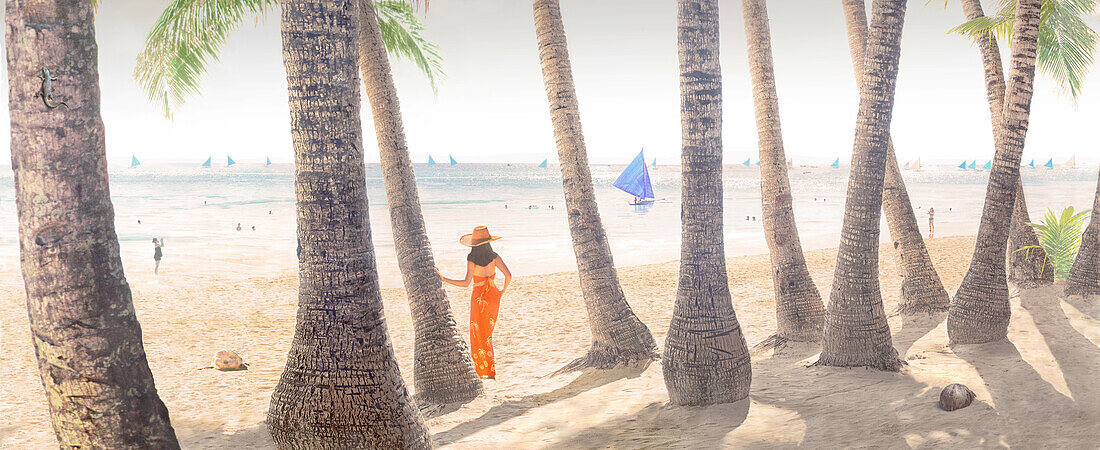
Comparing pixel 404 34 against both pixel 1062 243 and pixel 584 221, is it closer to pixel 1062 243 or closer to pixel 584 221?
pixel 584 221

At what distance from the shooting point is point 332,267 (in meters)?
4.27

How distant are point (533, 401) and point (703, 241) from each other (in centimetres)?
274

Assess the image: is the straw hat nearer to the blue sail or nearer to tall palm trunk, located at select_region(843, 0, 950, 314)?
tall palm trunk, located at select_region(843, 0, 950, 314)

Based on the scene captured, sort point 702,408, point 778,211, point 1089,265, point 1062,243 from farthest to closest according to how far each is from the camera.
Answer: point 1062,243 < point 1089,265 < point 778,211 < point 702,408

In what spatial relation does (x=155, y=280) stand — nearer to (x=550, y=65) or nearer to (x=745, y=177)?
(x=550, y=65)

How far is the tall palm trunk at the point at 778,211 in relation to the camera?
870 cm

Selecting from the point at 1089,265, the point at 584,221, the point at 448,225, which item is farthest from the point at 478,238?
the point at 448,225

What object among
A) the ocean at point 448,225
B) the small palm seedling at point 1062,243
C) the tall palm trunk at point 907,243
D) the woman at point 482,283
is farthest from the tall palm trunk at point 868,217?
the ocean at point 448,225

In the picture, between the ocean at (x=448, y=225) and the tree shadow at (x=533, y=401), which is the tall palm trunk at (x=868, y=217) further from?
the ocean at (x=448, y=225)

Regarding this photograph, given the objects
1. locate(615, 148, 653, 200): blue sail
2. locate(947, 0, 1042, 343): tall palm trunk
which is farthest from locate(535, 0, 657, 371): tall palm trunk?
locate(615, 148, 653, 200): blue sail

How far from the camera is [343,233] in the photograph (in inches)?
168

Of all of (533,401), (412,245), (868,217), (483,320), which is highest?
(868,217)

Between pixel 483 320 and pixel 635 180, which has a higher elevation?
pixel 635 180

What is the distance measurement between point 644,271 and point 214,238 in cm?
2113
